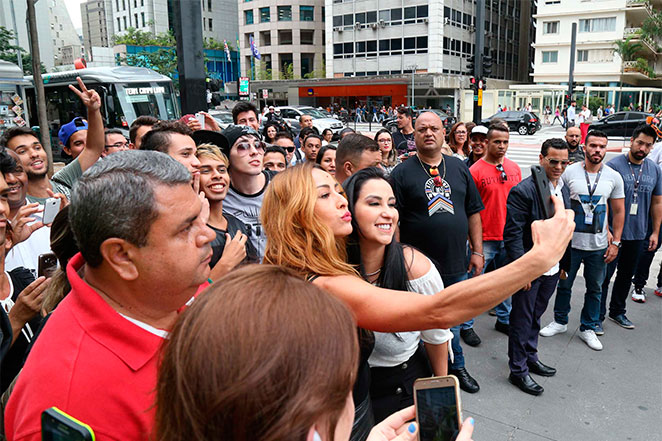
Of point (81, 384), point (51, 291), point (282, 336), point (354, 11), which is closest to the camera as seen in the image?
point (282, 336)

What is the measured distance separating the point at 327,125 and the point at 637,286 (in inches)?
960

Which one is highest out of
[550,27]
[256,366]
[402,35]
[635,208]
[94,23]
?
[94,23]

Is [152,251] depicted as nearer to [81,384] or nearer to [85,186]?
[85,186]

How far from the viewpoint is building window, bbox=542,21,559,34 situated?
49506 millimetres

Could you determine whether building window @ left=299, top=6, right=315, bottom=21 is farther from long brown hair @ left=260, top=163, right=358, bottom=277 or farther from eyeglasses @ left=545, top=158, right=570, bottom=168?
long brown hair @ left=260, top=163, right=358, bottom=277

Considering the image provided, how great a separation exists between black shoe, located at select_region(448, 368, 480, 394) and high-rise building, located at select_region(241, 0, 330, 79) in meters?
56.0

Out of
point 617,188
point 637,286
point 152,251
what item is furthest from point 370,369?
point 637,286

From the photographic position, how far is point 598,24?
47.9 metres

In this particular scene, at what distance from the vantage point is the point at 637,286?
5.81 m

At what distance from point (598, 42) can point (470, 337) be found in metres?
53.1

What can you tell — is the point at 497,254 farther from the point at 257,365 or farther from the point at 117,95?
the point at 117,95

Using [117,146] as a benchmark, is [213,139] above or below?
above

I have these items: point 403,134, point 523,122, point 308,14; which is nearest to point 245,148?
point 403,134

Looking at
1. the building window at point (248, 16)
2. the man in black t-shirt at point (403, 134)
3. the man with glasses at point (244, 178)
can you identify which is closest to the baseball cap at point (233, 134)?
the man with glasses at point (244, 178)
